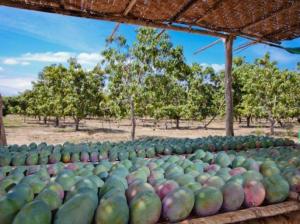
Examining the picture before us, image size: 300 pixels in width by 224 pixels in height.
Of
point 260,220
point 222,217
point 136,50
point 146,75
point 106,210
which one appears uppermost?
point 136,50

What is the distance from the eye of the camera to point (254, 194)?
1951 mm

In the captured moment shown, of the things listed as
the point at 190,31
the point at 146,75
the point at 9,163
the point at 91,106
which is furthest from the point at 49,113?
the point at 9,163

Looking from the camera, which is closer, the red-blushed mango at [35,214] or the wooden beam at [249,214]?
the red-blushed mango at [35,214]

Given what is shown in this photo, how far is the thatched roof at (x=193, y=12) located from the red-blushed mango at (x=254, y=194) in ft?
11.3

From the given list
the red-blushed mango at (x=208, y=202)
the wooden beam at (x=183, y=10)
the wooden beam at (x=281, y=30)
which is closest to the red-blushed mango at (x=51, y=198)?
the red-blushed mango at (x=208, y=202)

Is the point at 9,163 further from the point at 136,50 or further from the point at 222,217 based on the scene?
the point at 136,50

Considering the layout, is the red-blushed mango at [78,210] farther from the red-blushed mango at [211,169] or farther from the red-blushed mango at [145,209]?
the red-blushed mango at [211,169]

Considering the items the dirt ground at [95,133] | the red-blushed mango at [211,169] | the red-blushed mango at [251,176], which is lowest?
the dirt ground at [95,133]

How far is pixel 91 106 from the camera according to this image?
18.5m

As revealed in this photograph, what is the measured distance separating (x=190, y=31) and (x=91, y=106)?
13.7 m

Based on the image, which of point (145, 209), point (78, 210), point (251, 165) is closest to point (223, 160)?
point (251, 165)

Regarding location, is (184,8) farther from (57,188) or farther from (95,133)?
(95,133)

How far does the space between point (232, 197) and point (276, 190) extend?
0.40m

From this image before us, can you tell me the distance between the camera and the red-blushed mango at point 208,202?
69.6 inches
